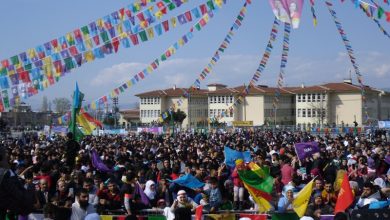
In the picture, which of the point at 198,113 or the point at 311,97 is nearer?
the point at 311,97

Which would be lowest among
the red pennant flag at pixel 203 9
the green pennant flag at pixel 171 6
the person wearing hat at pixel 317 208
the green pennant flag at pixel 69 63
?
the person wearing hat at pixel 317 208

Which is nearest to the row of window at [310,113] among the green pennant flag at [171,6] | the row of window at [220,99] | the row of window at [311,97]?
the row of window at [311,97]

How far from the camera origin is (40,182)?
430 inches

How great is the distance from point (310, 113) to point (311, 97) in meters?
2.93

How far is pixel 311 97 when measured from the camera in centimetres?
10281

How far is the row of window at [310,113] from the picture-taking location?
98150 mm

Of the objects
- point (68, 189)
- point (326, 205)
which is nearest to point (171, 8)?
point (68, 189)

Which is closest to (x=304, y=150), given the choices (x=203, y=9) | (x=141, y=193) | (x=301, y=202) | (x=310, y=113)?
(x=203, y=9)

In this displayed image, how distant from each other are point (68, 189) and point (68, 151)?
5.50 meters

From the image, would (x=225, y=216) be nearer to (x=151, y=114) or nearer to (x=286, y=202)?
(x=286, y=202)

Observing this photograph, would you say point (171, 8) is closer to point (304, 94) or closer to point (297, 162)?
point (297, 162)

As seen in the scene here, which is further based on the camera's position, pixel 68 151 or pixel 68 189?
pixel 68 151

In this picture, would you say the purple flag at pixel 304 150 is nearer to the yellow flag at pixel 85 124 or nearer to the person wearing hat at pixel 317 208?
the person wearing hat at pixel 317 208

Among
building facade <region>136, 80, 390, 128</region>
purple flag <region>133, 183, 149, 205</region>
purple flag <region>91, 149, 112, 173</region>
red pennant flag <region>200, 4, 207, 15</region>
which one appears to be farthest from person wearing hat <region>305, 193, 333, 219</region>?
building facade <region>136, 80, 390, 128</region>
